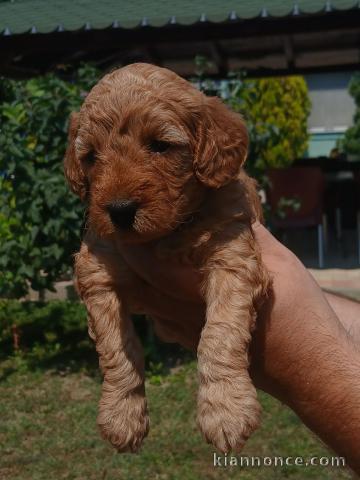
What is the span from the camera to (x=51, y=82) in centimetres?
599

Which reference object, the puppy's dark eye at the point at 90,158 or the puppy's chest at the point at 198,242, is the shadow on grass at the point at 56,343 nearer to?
the puppy's chest at the point at 198,242

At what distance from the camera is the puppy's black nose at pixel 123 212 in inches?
75.3

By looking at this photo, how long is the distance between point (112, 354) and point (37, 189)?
3701mm

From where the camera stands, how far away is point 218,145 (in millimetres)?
2205

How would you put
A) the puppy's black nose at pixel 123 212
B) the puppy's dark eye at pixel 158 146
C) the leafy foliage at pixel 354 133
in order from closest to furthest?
the puppy's black nose at pixel 123 212, the puppy's dark eye at pixel 158 146, the leafy foliage at pixel 354 133

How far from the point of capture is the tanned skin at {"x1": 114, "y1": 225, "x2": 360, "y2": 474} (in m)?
2.16

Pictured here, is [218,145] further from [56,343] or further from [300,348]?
[56,343]

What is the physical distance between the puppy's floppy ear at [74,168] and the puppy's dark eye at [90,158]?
0.10m

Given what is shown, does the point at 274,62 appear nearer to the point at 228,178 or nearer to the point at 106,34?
the point at 106,34

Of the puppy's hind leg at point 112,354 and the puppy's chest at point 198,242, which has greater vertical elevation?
the puppy's chest at point 198,242

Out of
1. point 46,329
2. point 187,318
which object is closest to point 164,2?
point 46,329

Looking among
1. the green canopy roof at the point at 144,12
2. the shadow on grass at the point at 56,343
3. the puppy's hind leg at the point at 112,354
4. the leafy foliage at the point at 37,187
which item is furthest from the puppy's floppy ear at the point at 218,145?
the green canopy roof at the point at 144,12

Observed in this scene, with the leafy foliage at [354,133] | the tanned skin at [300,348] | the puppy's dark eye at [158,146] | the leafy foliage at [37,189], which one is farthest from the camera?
the leafy foliage at [354,133]

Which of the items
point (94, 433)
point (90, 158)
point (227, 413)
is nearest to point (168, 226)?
point (90, 158)
